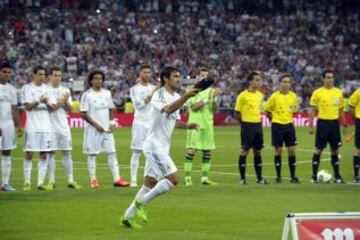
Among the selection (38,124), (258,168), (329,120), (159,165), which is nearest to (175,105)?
(159,165)

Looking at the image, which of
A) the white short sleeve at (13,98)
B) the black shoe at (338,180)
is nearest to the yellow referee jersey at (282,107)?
the black shoe at (338,180)

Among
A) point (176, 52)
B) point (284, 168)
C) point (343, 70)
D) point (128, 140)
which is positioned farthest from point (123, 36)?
point (284, 168)

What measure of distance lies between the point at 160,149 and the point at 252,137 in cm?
714

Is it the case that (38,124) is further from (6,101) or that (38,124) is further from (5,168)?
(5,168)

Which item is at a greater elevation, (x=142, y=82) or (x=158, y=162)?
(x=142, y=82)

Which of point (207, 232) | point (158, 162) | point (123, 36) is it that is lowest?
point (207, 232)

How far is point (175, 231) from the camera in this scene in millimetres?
13430

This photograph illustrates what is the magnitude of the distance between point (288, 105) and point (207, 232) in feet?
28.6

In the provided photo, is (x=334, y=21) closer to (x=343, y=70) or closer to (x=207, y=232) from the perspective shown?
(x=343, y=70)

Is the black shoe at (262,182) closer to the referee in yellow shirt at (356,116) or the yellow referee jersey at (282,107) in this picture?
the yellow referee jersey at (282,107)

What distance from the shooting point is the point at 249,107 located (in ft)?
69.6

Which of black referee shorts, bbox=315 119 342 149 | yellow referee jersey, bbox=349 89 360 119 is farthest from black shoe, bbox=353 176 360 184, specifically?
yellow referee jersey, bbox=349 89 360 119

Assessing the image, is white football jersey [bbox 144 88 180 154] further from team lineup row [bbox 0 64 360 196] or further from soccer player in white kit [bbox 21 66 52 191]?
soccer player in white kit [bbox 21 66 52 191]

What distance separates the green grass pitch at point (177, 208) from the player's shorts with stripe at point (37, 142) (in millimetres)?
857
